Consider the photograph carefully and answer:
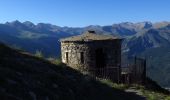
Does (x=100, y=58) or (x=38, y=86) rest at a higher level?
(x=38, y=86)

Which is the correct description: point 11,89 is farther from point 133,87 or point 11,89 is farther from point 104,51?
point 104,51

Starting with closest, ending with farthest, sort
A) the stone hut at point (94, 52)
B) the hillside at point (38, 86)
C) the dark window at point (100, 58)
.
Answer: the hillside at point (38, 86), the stone hut at point (94, 52), the dark window at point (100, 58)

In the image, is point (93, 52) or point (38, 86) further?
point (93, 52)

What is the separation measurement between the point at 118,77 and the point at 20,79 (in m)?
17.5

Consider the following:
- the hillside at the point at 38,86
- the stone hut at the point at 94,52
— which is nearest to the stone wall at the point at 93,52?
the stone hut at the point at 94,52

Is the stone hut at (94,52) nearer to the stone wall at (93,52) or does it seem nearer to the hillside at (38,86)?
the stone wall at (93,52)

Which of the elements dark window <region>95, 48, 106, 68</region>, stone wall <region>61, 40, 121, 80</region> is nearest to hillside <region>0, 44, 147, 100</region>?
stone wall <region>61, 40, 121, 80</region>

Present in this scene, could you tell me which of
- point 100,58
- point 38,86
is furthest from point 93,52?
point 38,86

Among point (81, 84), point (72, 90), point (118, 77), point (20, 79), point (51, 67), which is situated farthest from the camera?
point (118, 77)

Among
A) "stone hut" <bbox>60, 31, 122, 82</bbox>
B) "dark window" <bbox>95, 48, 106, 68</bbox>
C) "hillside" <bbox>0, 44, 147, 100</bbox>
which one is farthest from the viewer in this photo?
"dark window" <bbox>95, 48, 106, 68</bbox>

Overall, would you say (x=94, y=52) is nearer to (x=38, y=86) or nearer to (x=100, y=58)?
(x=100, y=58)

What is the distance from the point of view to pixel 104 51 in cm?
3192

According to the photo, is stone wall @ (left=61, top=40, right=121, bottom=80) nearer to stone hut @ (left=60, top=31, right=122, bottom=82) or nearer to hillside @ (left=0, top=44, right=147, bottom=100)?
stone hut @ (left=60, top=31, right=122, bottom=82)

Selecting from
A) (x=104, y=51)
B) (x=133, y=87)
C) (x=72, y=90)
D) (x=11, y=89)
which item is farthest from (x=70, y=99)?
(x=104, y=51)
